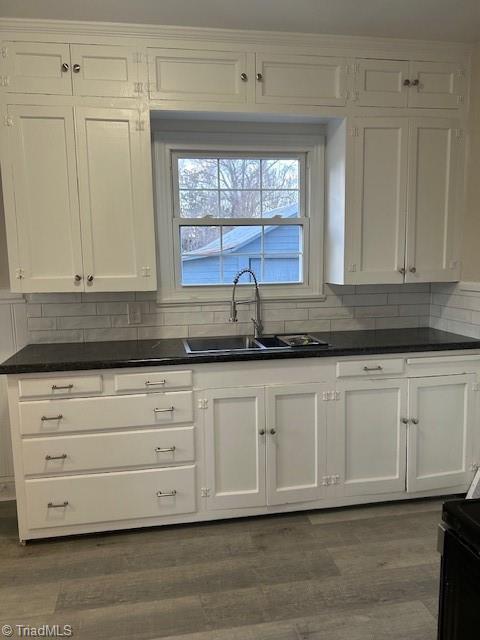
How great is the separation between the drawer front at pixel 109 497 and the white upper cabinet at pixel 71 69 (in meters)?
2.03

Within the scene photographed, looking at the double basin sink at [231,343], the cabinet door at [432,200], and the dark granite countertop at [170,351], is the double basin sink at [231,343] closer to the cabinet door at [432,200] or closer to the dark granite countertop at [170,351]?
the dark granite countertop at [170,351]

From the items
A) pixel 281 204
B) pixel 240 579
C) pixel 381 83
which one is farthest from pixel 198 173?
pixel 240 579

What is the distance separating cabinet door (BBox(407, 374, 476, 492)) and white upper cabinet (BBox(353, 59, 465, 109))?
Result: 1650mm

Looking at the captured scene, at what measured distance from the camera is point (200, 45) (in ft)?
8.40

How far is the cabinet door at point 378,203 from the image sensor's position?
2799 millimetres

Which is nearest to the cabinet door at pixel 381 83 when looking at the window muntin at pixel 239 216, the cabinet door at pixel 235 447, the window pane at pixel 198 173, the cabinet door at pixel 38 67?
the window muntin at pixel 239 216

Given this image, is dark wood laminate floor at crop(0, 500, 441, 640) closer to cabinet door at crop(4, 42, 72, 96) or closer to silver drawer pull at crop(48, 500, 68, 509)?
silver drawer pull at crop(48, 500, 68, 509)

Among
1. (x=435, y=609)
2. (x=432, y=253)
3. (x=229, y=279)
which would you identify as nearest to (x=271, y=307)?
(x=229, y=279)

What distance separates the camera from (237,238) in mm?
3115

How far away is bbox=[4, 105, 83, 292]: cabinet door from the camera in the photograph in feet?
8.11

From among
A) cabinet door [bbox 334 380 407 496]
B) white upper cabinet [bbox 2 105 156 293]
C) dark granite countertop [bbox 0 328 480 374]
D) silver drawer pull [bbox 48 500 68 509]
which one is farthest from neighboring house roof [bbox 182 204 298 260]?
silver drawer pull [bbox 48 500 68 509]

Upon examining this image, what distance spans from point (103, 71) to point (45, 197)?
2.41ft

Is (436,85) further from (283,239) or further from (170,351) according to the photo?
(170,351)

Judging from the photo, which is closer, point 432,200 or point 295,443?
point 295,443
